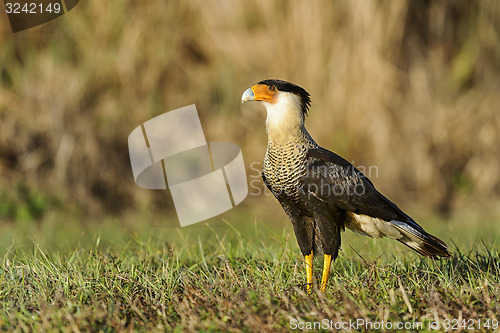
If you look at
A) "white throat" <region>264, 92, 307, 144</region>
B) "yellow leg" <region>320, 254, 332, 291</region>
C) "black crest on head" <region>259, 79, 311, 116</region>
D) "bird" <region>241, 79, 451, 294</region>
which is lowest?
"yellow leg" <region>320, 254, 332, 291</region>

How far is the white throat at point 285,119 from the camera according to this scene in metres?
3.66

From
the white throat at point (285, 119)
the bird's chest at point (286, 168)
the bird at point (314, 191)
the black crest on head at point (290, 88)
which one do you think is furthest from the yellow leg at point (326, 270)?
the black crest on head at point (290, 88)

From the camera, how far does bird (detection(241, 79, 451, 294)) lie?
357 cm

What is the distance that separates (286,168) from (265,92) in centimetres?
48

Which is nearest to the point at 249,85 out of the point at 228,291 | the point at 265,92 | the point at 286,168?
the point at 265,92

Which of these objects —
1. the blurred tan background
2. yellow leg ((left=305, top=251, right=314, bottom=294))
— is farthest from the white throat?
the blurred tan background

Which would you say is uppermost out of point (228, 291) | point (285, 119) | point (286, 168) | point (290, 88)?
point (290, 88)

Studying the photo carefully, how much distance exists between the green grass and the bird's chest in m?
0.43

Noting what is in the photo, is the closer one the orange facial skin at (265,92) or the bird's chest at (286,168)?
the bird's chest at (286,168)

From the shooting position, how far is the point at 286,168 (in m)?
3.57

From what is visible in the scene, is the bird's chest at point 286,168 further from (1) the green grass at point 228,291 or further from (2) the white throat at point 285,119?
(1) the green grass at point 228,291

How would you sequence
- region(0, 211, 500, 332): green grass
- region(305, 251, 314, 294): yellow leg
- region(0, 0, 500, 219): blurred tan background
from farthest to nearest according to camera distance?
region(0, 0, 500, 219): blurred tan background → region(305, 251, 314, 294): yellow leg → region(0, 211, 500, 332): green grass

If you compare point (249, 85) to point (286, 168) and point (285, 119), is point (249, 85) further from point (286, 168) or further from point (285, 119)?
point (286, 168)

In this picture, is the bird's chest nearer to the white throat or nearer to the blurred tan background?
the white throat
